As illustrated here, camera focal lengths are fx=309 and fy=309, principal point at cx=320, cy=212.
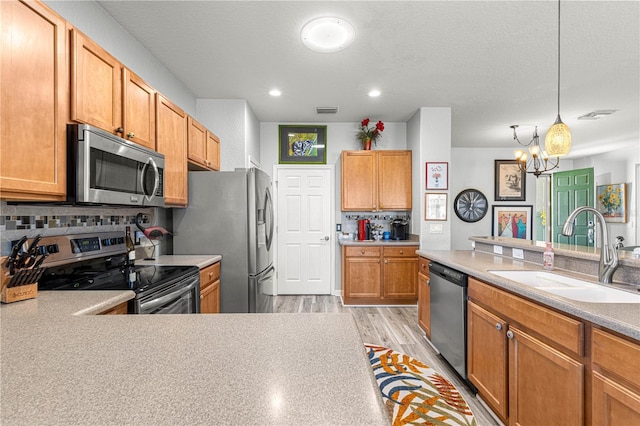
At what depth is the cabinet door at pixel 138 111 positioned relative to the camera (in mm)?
1887

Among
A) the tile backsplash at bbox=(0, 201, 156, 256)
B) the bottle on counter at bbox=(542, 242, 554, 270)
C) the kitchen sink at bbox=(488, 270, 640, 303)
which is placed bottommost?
the kitchen sink at bbox=(488, 270, 640, 303)

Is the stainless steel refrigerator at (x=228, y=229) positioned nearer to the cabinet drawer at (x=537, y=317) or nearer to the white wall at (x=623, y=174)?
the cabinet drawer at (x=537, y=317)

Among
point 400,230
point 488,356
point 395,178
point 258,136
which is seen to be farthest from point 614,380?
point 258,136

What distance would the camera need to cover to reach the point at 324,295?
462cm

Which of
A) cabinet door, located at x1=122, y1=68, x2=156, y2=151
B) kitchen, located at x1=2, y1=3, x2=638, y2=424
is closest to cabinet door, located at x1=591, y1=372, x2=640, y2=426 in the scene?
cabinet door, located at x1=122, y1=68, x2=156, y2=151

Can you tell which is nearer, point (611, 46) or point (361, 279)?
point (611, 46)

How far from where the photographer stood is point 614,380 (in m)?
1.09

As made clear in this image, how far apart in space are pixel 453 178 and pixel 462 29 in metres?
4.06

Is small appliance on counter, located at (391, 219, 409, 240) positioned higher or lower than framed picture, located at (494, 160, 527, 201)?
lower

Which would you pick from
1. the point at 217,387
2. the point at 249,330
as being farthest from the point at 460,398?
the point at 217,387

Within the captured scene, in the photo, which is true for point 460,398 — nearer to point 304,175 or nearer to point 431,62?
point 431,62

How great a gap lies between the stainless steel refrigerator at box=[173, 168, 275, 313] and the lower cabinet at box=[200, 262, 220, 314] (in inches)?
3.8

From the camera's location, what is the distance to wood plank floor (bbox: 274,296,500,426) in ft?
7.09

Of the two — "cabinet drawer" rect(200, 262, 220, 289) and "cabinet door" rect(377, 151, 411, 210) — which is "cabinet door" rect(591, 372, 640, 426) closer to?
"cabinet drawer" rect(200, 262, 220, 289)
